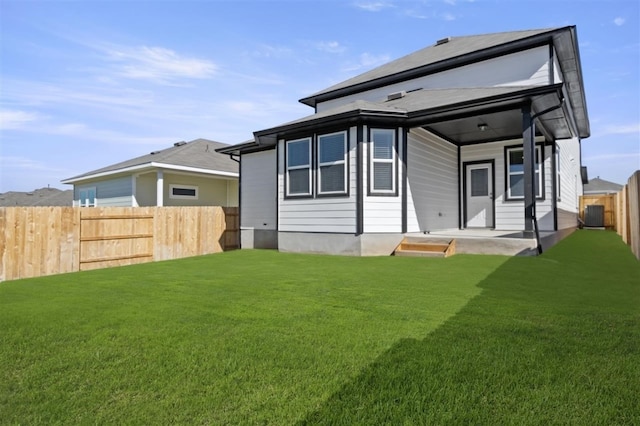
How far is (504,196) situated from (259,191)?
8.24 metres

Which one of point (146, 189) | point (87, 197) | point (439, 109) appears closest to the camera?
point (439, 109)

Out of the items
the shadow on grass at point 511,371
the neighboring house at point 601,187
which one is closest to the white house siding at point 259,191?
the shadow on grass at point 511,371

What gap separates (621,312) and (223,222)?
1040 cm

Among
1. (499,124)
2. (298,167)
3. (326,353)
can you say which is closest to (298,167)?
(298,167)

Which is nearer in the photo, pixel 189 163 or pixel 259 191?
pixel 259 191

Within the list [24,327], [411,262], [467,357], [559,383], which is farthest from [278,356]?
[411,262]

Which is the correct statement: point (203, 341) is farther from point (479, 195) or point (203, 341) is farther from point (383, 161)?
point (479, 195)

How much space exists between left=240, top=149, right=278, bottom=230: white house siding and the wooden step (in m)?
4.69

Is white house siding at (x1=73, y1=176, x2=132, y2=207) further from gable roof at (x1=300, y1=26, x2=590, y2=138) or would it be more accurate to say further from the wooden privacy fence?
gable roof at (x1=300, y1=26, x2=590, y2=138)

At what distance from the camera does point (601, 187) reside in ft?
118

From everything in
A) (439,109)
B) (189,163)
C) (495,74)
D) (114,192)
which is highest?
(495,74)

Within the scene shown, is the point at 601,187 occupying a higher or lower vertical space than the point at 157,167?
higher

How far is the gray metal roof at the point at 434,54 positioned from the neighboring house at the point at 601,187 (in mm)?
29927

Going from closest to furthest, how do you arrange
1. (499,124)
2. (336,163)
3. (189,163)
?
(336,163), (499,124), (189,163)
